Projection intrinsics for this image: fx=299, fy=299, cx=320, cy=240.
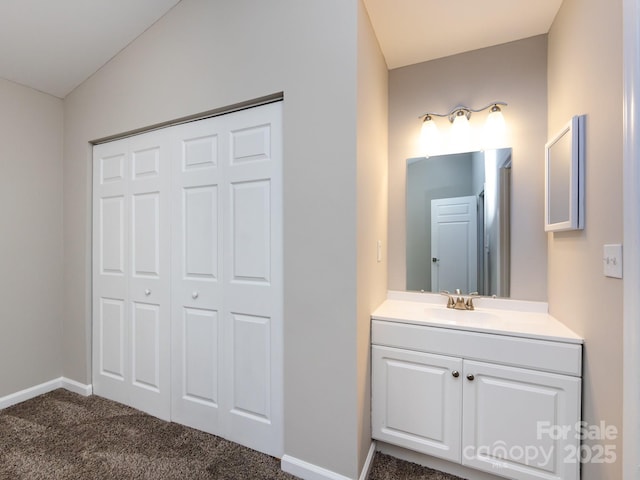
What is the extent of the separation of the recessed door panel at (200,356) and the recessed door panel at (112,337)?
2.16ft

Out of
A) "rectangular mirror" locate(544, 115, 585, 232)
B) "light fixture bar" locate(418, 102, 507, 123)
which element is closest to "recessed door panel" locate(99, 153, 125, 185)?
"light fixture bar" locate(418, 102, 507, 123)

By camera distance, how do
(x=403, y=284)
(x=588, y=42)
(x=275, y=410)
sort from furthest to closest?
(x=403, y=284)
(x=275, y=410)
(x=588, y=42)

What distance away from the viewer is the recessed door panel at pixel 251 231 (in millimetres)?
1691

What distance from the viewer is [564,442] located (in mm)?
1307

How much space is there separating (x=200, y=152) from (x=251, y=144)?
15.4 inches

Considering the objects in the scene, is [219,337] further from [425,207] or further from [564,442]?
[564,442]

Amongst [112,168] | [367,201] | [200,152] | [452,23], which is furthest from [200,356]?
[452,23]

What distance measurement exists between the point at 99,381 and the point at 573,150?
11.1ft

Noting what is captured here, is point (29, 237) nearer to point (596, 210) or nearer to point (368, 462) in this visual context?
point (368, 462)

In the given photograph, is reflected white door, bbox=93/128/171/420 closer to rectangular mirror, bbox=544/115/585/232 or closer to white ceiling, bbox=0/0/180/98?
white ceiling, bbox=0/0/180/98

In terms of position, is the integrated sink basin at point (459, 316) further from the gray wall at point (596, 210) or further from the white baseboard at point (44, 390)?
the white baseboard at point (44, 390)

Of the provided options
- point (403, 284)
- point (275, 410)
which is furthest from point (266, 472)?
point (403, 284)

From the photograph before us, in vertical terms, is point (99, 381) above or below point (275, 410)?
below

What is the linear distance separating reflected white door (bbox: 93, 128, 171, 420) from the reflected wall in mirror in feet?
5.58
